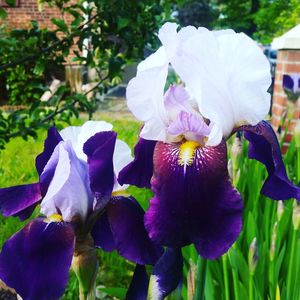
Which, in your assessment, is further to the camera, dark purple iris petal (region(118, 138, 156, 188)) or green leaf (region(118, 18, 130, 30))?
green leaf (region(118, 18, 130, 30))

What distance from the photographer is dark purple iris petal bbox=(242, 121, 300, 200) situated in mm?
743

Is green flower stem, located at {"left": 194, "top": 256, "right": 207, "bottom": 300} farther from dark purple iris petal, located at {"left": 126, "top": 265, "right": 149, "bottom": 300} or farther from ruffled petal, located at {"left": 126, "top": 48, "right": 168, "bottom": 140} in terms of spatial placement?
ruffled petal, located at {"left": 126, "top": 48, "right": 168, "bottom": 140}

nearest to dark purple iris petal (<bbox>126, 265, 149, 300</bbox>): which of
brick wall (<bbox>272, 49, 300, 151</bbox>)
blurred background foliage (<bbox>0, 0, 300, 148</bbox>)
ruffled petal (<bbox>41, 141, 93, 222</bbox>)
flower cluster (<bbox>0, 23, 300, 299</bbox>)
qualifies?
flower cluster (<bbox>0, 23, 300, 299</bbox>)

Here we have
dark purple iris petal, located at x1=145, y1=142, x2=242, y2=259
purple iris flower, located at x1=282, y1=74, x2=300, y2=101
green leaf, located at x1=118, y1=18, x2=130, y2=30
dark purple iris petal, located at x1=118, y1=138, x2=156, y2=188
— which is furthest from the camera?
purple iris flower, located at x1=282, y1=74, x2=300, y2=101

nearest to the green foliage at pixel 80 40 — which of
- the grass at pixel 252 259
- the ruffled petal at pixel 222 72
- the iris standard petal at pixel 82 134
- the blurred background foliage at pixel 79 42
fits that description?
the blurred background foliage at pixel 79 42

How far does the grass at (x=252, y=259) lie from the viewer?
1427 mm

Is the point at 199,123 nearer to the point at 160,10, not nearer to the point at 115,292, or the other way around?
the point at 115,292

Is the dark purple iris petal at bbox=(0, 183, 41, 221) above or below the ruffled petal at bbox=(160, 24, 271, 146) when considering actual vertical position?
below

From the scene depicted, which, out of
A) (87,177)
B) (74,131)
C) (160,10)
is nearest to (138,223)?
(87,177)

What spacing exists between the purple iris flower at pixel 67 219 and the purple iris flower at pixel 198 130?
0.19 ft

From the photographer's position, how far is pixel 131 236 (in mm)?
721

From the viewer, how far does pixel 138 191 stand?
3.38 m

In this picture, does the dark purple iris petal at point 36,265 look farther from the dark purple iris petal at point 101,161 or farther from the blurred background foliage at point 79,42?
the blurred background foliage at point 79,42

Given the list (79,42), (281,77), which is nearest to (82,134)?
(79,42)
